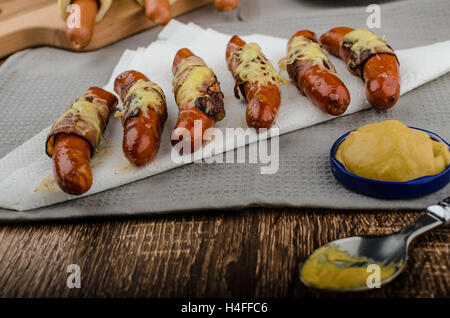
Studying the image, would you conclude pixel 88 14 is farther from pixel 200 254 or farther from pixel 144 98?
pixel 200 254

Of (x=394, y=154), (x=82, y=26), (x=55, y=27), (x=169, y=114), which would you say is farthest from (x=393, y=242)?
(x=55, y=27)

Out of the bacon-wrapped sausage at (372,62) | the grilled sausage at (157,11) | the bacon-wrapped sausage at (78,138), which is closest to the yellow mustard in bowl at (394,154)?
the bacon-wrapped sausage at (372,62)

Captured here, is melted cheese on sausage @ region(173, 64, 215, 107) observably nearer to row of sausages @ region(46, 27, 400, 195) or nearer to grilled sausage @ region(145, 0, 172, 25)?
row of sausages @ region(46, 27, 400, 195)

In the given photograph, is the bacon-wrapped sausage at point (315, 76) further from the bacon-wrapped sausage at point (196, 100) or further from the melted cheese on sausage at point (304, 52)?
the bacon-wrapped sausage at point (196, 100)

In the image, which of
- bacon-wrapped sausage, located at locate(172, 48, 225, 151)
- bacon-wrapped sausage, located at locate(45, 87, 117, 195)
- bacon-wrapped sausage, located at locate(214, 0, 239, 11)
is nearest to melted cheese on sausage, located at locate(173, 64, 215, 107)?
bacon-wrapped sausage, located at locate(172, 48, 225, 151)

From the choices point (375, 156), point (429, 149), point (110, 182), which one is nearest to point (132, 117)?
point (110, 182)
